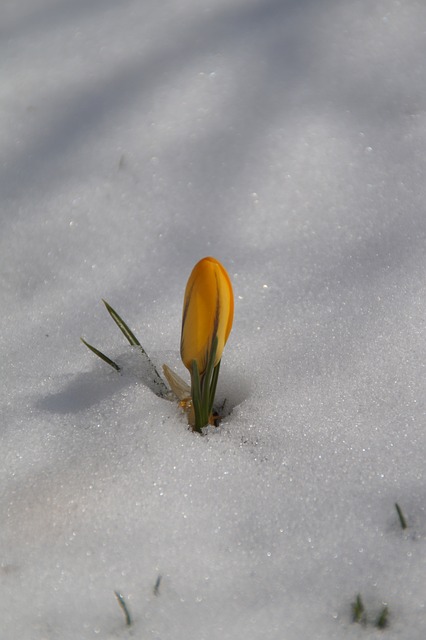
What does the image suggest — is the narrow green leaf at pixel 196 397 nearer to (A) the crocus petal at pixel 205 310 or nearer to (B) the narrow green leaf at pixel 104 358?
(A) the crocus petal at pixel 205 310

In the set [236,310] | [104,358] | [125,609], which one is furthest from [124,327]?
[125,609]

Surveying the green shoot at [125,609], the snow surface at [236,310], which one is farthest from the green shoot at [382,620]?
the green shoot at [125,609]

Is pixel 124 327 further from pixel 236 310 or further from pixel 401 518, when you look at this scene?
pixel 401 518

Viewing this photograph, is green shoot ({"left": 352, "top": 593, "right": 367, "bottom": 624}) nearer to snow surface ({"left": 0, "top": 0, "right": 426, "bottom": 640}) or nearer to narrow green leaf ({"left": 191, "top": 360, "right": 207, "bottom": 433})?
snow surface ({"left": 0, "top": 0, "right": 426, "bottom": 640})

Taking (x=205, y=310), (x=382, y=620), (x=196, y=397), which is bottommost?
(x=382, y=620)

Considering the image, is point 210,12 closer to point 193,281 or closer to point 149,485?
point 193,281
